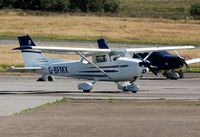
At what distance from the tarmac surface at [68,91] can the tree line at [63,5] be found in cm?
5473

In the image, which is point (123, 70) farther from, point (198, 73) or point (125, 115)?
point (198, 73)

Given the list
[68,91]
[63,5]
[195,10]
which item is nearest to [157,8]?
[195,10]

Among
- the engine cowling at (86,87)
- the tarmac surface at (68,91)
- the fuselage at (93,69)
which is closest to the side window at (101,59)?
the fuselage at (93,69)

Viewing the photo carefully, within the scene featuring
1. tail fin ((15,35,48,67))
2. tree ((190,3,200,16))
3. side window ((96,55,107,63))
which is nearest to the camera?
side window ((96,55,107,63))

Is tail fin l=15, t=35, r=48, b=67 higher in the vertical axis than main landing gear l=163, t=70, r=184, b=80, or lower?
higher

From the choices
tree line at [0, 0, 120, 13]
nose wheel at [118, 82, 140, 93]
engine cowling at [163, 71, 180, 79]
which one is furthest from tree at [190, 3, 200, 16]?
nose wheel at [118, 82, 140, 93]

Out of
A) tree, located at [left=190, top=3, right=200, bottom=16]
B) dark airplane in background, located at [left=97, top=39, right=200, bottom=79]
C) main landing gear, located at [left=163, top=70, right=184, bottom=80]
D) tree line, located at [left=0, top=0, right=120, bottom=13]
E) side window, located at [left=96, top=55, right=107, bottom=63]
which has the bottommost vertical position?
tree, located at [left=190, top=3, right=200, bottom=16]

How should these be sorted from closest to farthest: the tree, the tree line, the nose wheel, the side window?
the nose wheel < the side window < the tree line < the tree

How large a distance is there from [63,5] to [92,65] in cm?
6397

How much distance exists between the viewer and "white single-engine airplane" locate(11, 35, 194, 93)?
30.1m

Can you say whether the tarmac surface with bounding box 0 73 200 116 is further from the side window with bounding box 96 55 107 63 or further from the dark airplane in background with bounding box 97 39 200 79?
the side window with bounding box 96 55 107 63

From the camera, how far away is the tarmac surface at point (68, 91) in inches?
1003

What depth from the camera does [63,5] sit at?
9431cm

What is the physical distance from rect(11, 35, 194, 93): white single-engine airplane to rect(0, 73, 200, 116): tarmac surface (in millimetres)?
518
